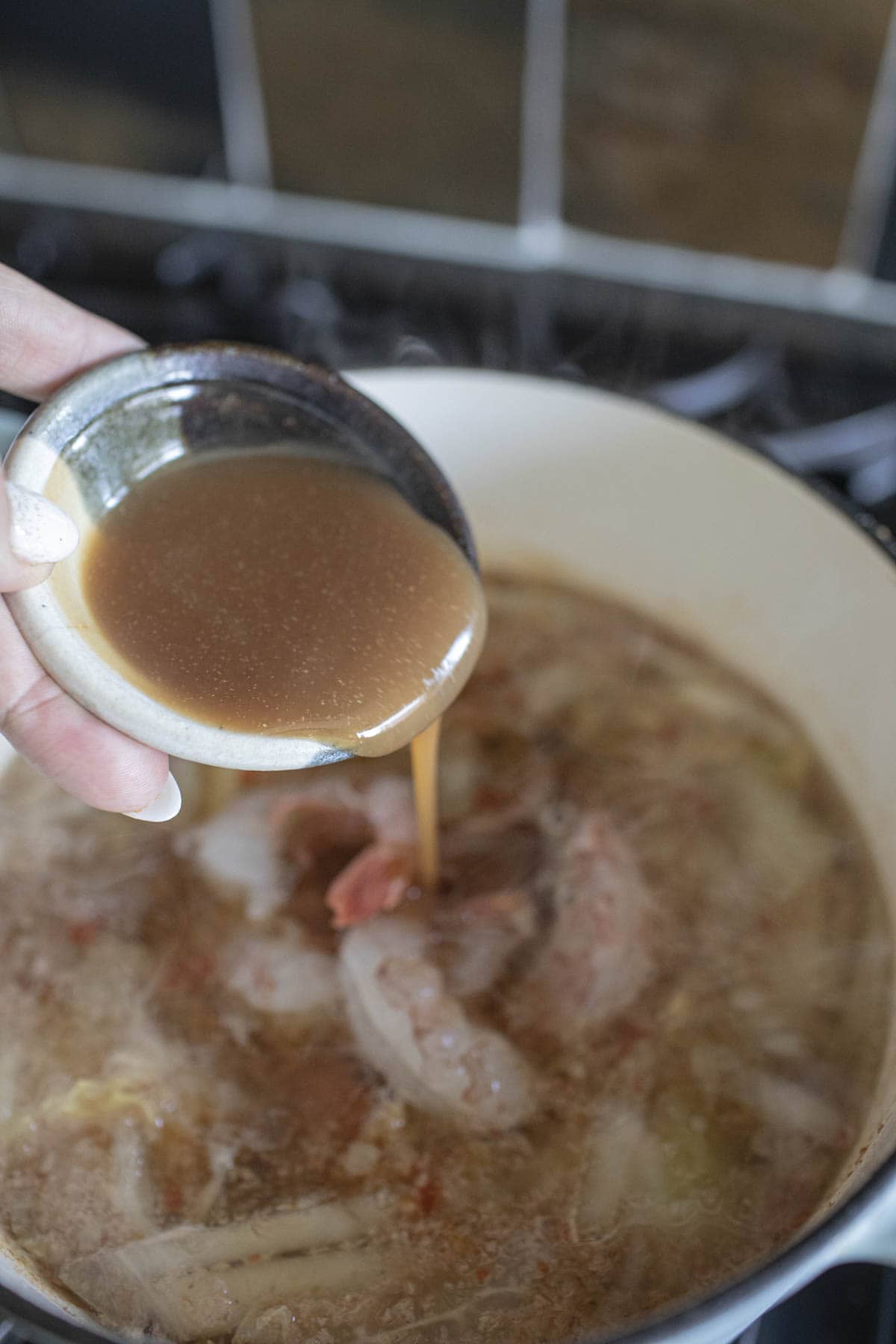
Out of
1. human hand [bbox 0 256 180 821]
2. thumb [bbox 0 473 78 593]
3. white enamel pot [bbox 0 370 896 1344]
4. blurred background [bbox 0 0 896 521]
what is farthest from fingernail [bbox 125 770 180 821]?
blurred background [bbox 0 0 896 521]

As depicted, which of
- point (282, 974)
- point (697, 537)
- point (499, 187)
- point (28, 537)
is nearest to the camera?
point (28, 537)

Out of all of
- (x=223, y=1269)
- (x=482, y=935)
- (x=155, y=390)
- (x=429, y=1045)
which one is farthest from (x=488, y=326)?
(x=223, y=1269)

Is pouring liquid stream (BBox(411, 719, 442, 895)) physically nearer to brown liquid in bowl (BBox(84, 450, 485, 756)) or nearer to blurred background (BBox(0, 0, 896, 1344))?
brown liquid in bowl (BBox(84, 450, 485, 756))

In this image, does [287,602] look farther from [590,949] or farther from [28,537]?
[590,949]

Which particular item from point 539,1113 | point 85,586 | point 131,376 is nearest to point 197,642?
point 85,586

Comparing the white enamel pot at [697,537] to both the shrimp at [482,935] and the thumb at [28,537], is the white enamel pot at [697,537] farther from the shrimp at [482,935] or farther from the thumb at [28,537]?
the thumb at [28,537]

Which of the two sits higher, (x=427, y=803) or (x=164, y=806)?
(x=164, y=806)
